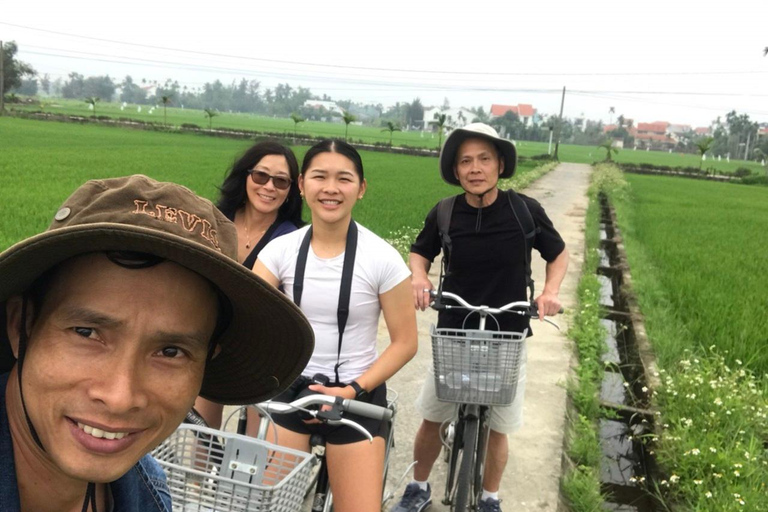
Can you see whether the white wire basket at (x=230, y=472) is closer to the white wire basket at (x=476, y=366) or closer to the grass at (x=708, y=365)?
the white wire basket at (x=476, y=366)

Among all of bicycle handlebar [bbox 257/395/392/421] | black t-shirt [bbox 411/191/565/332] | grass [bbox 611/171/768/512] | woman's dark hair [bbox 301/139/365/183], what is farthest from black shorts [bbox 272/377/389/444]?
grass [bbox 611/171/768/512]

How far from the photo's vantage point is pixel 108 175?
17469 mm

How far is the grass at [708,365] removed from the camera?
3.65 m

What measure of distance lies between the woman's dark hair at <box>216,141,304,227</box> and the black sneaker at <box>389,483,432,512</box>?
57.4 inches

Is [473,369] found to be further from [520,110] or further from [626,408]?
[520,110]

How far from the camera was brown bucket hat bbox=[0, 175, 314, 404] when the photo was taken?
0.90m

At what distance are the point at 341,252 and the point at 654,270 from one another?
27.3 feet

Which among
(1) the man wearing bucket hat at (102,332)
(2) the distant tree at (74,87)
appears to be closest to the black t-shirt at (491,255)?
(1) the man wearing bucket hat at (102,332)

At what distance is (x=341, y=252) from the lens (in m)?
2.40

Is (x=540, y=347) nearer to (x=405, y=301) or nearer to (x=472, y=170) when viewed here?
(x=472, y=170)

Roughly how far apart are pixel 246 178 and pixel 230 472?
1.76 m

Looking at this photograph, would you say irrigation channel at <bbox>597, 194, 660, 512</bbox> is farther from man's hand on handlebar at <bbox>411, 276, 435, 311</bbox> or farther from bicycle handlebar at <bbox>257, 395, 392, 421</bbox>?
bicycle handlebar at <bbox>257, 395, 392, 421</bbox>

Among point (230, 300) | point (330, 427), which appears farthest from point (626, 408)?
point (230, 300)

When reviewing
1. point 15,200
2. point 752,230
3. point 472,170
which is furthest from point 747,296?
point 15,200
